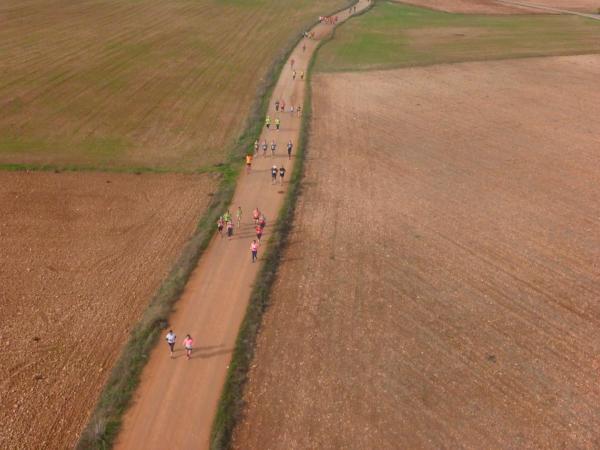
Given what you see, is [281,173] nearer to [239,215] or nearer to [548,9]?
[239,215]

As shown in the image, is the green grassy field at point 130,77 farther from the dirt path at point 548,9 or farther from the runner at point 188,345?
the dirt path at point 548,9

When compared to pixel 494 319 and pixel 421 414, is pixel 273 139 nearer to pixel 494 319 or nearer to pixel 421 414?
pixel 494 319


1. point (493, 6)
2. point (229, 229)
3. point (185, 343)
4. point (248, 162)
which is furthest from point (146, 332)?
point (493, 6)

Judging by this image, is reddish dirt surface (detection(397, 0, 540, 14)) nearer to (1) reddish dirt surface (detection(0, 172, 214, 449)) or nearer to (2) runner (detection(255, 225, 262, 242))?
(1) reddish dirt surface (detection(0, 172, 214, 449))

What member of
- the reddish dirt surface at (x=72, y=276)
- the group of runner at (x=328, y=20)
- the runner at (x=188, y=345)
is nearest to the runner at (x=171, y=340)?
the runner at (x=188, y=345)

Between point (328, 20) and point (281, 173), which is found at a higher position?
point (328, 20)

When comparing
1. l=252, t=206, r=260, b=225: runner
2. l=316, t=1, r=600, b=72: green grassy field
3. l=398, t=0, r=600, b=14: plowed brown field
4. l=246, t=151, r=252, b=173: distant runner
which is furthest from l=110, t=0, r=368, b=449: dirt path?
l=398, t=0, r=600, b=14: plowed brown field

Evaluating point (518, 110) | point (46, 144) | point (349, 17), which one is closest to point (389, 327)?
point (46, 144)
